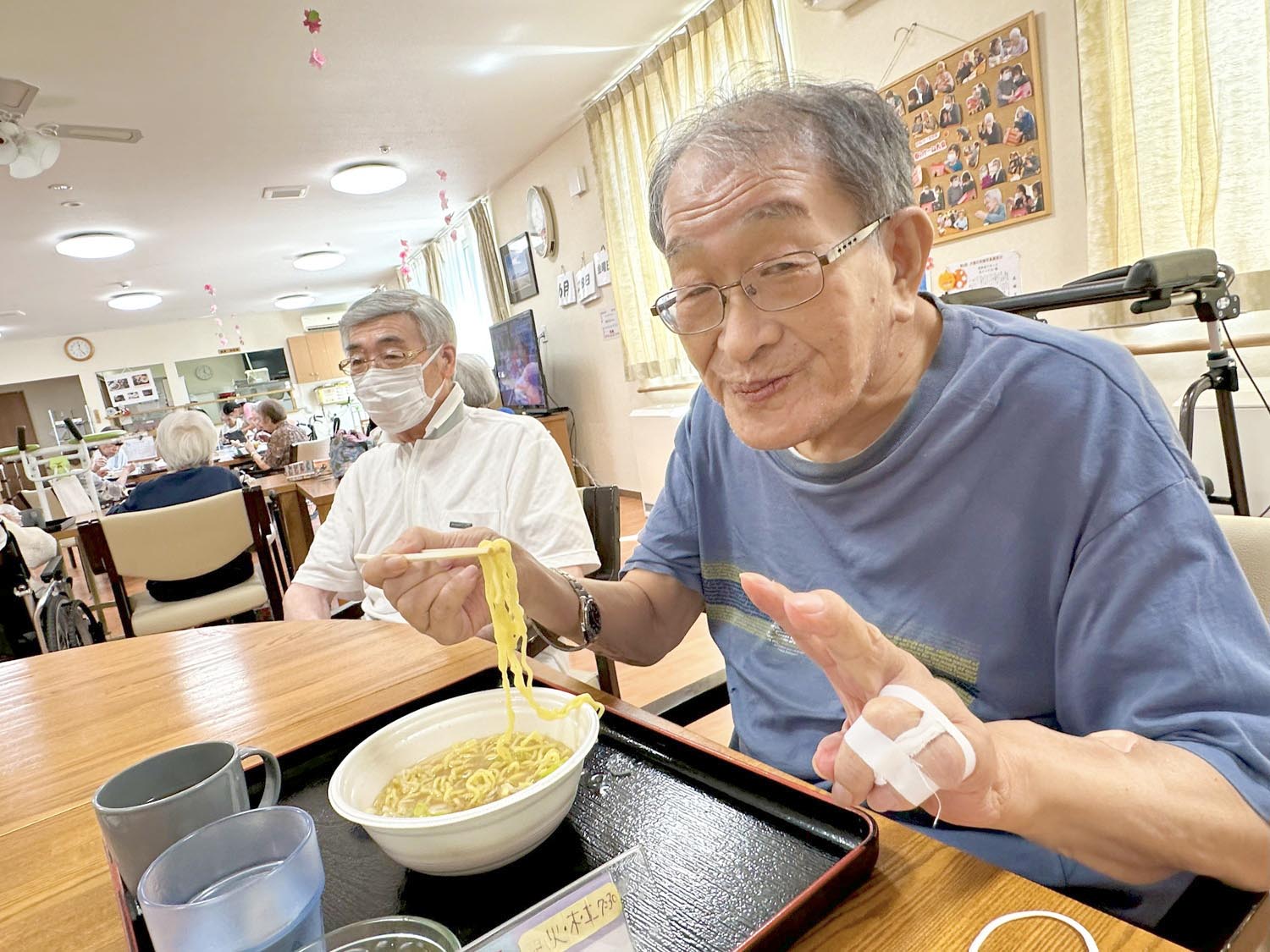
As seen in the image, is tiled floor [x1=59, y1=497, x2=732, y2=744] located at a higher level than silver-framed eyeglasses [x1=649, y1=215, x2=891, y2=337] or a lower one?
lower

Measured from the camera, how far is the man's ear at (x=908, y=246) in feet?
3.00

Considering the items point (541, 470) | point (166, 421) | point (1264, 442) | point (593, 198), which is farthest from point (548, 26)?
point (1264, 442)

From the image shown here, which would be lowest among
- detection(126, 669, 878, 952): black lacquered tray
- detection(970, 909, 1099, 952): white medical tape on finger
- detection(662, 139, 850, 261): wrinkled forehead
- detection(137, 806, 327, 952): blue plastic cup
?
detection(126, 669, 878, 952): black lacquered tray

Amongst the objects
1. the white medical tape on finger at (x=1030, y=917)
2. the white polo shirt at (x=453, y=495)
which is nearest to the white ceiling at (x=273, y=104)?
the white polo shirt at (x=453, y=495)

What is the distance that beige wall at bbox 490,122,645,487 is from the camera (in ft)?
19.3

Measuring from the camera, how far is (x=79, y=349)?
1239cm

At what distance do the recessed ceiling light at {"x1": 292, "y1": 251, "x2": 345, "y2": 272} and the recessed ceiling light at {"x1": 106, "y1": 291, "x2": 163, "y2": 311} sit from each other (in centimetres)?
219

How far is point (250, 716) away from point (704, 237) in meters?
0.93

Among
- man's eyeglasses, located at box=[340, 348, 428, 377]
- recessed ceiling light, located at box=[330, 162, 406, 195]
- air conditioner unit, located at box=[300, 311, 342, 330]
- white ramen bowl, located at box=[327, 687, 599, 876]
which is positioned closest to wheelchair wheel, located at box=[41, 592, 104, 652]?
man's eyeglasses, located at box=[340, 348, 428, 377]

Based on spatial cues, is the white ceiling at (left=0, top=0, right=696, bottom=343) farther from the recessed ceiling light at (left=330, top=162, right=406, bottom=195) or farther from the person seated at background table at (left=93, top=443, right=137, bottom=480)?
the person seated at background table at (left=93, top=443, right=137, bottom=480)

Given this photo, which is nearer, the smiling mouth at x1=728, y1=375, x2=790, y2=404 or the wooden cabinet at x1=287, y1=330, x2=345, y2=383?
the smiling mouth at x1=728, y1=375, x2=790, y2=404

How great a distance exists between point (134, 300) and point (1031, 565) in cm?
1159

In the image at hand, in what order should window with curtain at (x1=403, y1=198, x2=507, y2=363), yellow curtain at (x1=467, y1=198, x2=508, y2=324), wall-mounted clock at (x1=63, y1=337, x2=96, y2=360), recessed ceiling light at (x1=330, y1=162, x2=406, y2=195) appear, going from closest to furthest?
recessed ceiling light at (x1=330, y1=162, x2=406, y2=195), yellow curtain at (x1=467, y1=198, x2=508, y2=324), window with curtain at (x1=403, y1=198, x2=507, y2=363), wall-mounted clock at (x1=63, y1=337, x2=96, y2=360)

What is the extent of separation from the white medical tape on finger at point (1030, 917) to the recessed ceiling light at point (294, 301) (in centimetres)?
1274
